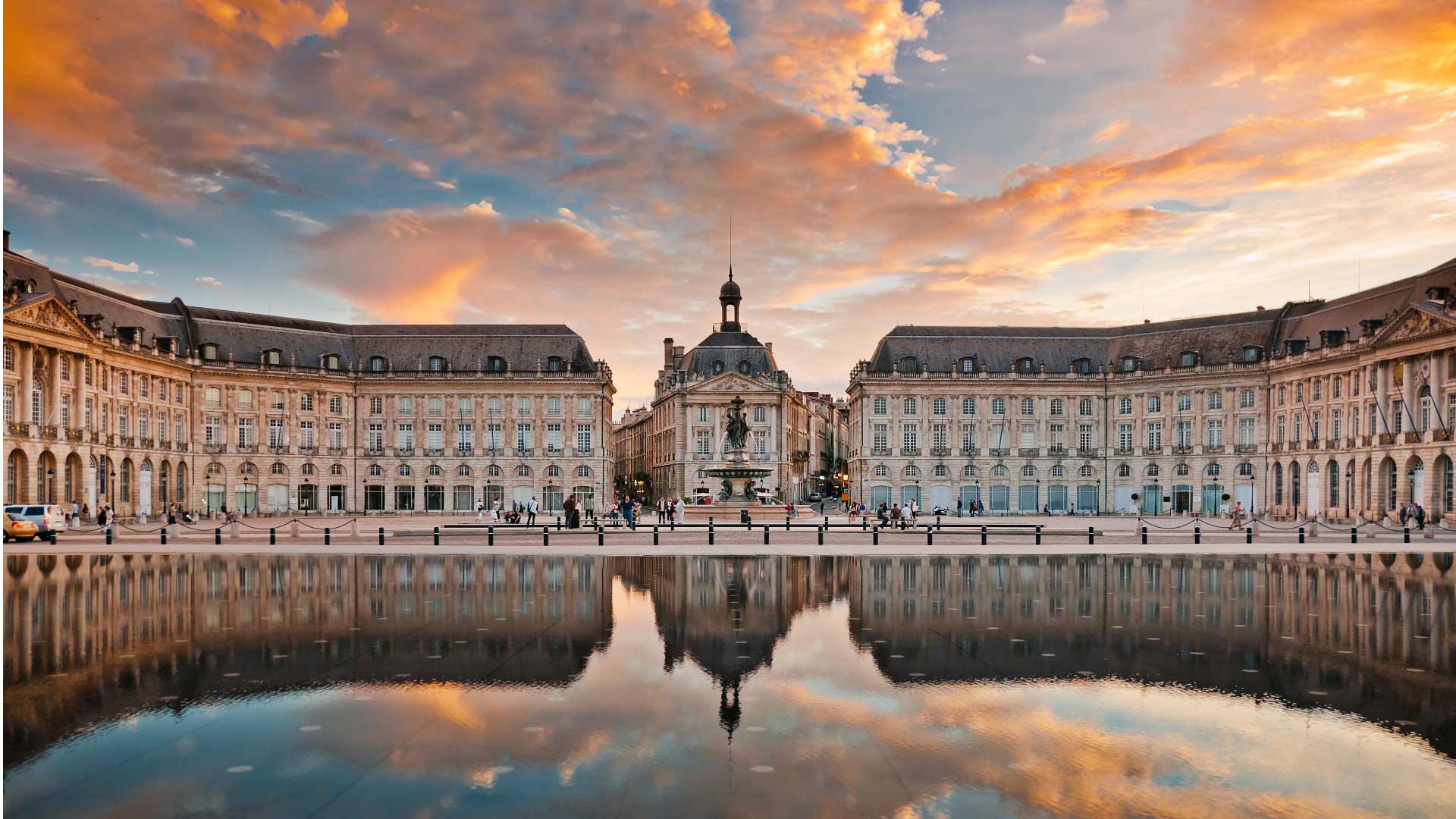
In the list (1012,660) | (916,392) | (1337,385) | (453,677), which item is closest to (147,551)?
(453,677)

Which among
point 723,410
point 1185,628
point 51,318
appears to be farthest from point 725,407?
point 1185,628

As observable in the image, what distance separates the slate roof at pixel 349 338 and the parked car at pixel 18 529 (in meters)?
36.4

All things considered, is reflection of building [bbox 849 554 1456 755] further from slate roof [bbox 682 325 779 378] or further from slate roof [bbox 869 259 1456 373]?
slate roof [bbox 682 325 779 378]

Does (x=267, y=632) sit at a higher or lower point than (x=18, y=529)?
higher

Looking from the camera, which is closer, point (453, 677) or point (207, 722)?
point (207, 722)

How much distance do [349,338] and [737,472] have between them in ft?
154

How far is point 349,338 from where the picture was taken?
3494 inches

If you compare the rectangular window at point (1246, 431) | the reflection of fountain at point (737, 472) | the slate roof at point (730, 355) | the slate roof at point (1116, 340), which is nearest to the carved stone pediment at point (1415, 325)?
the slate roof at point (1116, 340)

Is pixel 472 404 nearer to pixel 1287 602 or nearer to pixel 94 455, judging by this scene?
pixel 94 455

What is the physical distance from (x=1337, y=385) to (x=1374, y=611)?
2382 inches

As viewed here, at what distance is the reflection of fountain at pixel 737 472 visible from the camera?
5603 centimetres

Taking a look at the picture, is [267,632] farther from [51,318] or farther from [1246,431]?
[1246,431]

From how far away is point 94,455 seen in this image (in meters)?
64.1

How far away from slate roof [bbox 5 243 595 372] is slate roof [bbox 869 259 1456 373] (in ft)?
100
